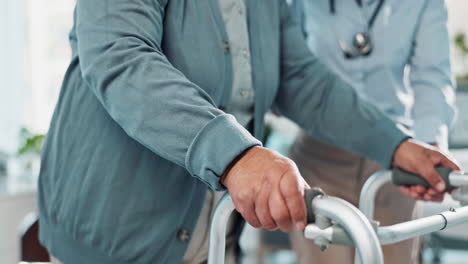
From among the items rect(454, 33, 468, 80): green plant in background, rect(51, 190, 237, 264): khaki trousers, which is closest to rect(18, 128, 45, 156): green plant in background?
rect(51, 190, 237, 264): khaki trousers

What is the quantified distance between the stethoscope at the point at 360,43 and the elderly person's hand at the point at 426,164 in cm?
42

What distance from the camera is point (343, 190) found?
1589 mm

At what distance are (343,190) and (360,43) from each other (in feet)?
1.18

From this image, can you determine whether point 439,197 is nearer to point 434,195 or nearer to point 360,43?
point 434,195

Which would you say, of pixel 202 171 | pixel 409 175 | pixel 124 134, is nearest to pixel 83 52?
pixel 124 134

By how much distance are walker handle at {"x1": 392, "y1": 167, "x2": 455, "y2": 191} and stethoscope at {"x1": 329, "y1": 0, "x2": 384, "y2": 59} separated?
0.45 m

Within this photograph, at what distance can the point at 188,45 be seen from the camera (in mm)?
1000

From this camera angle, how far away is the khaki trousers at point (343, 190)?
150cm

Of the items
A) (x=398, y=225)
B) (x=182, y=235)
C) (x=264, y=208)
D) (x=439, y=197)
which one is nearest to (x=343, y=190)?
(x=439, y=197)

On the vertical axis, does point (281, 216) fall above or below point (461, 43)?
above

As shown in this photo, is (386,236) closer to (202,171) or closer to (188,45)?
(202,171)

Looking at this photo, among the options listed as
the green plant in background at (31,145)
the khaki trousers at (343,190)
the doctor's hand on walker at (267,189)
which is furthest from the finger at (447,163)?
the green plant in background at (31,145)

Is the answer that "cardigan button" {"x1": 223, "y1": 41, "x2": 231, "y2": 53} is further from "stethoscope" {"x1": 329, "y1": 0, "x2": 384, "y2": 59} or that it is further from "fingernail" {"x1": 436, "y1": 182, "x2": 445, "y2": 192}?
"stethoscope" {"x1": 329, "y1": 0, "x2": 384, "y2": 59}

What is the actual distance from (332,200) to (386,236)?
0.09 m
